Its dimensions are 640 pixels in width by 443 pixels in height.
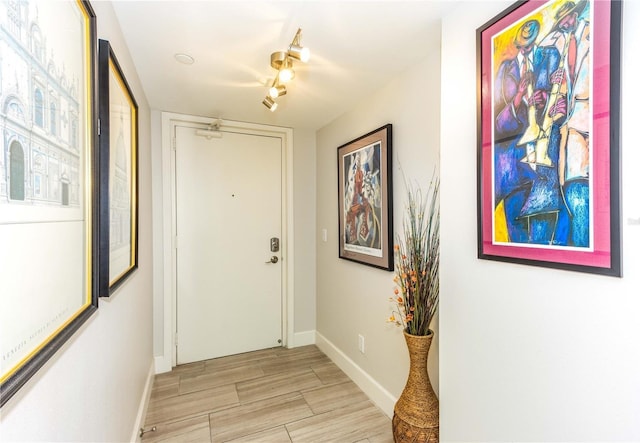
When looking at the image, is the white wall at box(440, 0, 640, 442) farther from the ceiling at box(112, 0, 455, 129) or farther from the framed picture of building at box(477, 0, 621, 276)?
the ceiling at box(112, 0, 455, 129)

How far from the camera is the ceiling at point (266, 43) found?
4.37 feet

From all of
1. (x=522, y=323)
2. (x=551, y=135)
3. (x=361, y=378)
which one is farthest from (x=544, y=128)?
(x=361, y=378)

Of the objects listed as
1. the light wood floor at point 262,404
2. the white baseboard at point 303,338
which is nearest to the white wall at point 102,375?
the light wood floor at point 262,404

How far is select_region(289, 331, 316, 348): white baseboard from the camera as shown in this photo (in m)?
3.09

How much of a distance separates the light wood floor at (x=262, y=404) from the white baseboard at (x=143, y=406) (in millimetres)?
58

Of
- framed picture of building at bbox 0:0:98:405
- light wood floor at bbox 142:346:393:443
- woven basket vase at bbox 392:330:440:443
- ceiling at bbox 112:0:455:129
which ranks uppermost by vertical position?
ceiling at bbox 112:0:455:129

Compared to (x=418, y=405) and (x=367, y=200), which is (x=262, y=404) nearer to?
(x=418, y=405)

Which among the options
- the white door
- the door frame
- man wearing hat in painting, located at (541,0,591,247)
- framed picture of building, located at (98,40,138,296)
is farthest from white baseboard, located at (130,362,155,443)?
man wearing hat in painting, located at (541,0,591,247)

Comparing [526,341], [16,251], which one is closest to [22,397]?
[16,251]

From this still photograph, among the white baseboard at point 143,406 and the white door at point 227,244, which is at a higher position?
the white door at point 227,244

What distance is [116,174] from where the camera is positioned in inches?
50.9

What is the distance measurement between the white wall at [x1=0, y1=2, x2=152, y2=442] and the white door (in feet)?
1.62

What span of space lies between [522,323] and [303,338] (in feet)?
7.87

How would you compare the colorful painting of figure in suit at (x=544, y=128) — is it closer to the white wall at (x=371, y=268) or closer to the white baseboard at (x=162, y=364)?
the white wall at (x=371, y=268)
